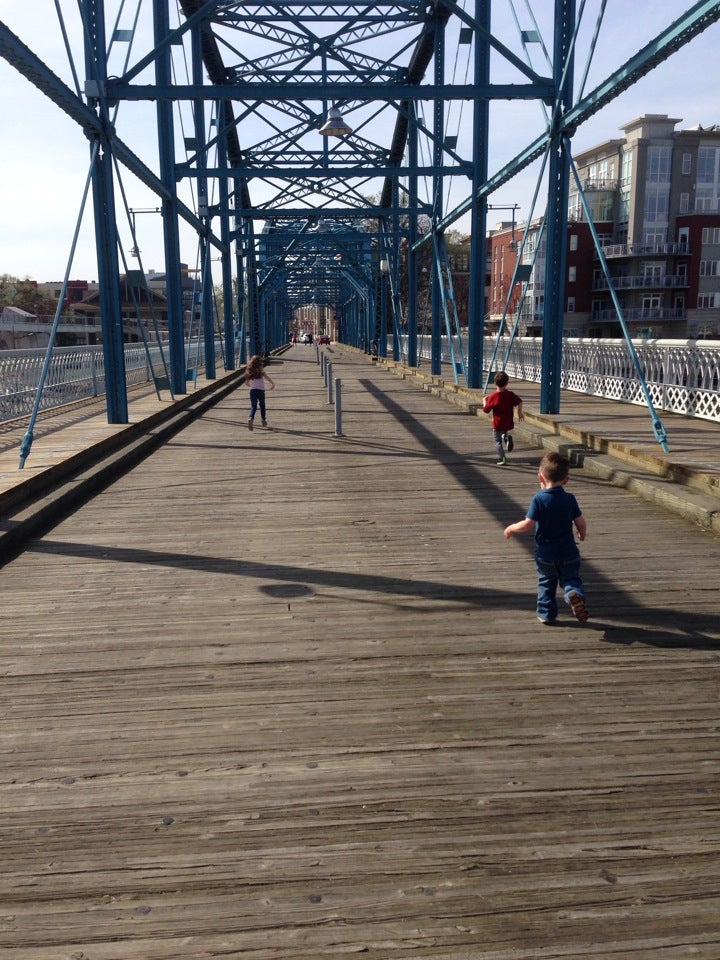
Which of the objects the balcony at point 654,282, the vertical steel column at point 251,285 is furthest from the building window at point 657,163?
the vertical steel column at point 251,285

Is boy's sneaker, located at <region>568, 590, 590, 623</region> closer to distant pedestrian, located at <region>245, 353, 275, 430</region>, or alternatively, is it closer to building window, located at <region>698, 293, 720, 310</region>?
distant pedestrian, located at <region>245, 353, 275, 430</region>

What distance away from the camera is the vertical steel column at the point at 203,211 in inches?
875

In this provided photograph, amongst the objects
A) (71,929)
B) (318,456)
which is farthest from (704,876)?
(318,456)

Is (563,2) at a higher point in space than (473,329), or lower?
higher

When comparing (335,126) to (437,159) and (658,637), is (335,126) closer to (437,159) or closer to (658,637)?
(437,159)

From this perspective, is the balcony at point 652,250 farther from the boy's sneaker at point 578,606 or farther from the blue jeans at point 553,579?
the boy's sneaker at point 578,606

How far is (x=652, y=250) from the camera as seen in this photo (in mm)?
66562

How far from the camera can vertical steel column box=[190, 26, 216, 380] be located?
72.9ft

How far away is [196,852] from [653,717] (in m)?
2.00

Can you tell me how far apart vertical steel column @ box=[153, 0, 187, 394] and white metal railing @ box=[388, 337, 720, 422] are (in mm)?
9503

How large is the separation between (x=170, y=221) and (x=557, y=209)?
9.67m

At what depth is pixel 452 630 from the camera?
4496mm

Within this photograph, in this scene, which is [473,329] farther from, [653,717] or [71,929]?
[71,929]

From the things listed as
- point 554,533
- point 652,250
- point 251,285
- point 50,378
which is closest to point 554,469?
point 554,533
